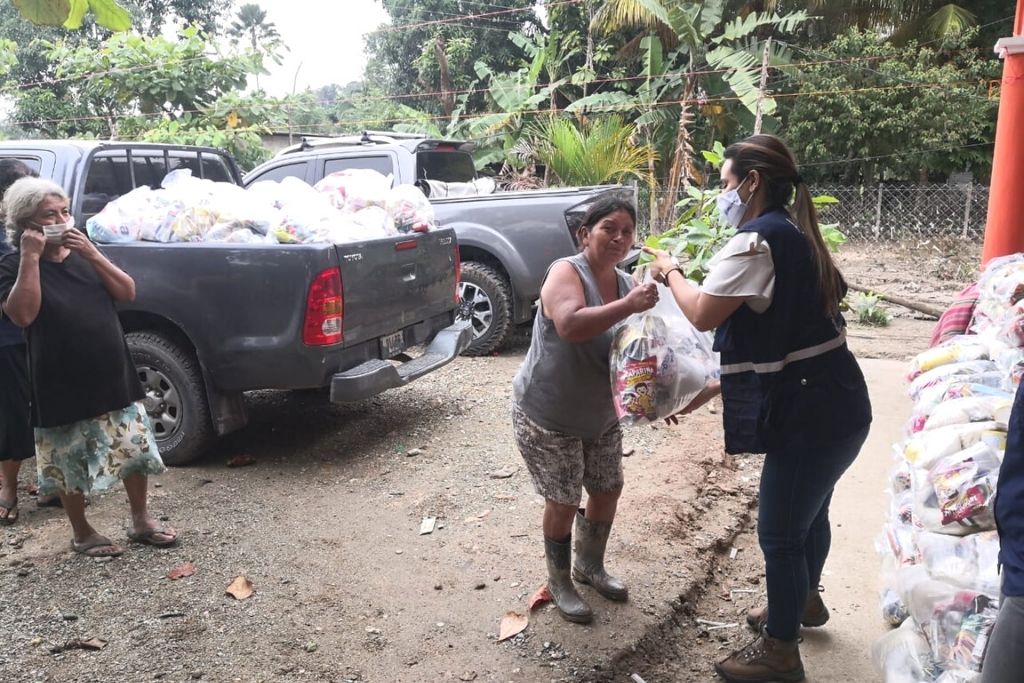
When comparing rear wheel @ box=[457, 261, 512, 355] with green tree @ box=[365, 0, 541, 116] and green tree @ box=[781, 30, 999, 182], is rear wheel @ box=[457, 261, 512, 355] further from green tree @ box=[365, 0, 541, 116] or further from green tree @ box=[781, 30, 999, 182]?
green tree @ box=[365, 0, 541, 116]

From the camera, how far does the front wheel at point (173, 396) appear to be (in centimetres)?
465

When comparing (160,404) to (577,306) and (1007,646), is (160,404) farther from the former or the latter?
(1007,646)

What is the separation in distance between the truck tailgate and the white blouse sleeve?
102 inches

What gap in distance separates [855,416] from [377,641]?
1918 mm

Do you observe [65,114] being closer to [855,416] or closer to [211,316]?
[211,316]

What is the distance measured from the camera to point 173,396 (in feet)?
15.5

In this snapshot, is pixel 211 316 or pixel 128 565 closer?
pixel 128 565

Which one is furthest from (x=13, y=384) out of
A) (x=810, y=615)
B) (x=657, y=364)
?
(x=810, y=615)

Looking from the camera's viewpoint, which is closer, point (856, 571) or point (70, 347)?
point (70, 347)

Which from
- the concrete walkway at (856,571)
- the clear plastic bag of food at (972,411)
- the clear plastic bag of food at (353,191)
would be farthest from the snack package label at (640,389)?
the clear plastic bag of food at (353,191)

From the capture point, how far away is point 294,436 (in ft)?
17.8

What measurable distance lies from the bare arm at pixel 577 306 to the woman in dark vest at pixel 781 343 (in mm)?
121

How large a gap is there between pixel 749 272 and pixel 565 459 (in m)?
1.01

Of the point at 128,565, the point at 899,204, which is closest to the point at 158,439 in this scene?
the point at 128,565
